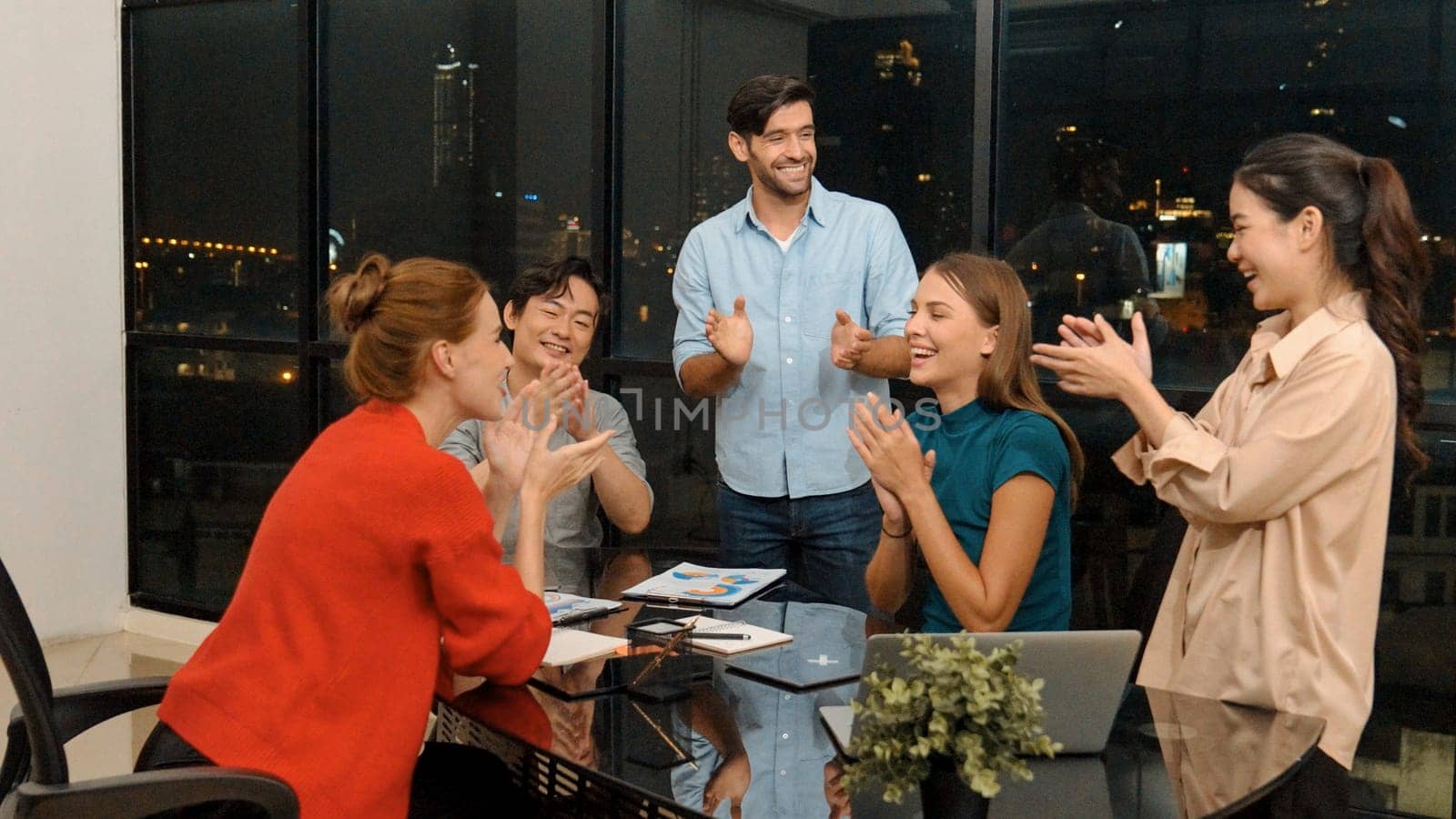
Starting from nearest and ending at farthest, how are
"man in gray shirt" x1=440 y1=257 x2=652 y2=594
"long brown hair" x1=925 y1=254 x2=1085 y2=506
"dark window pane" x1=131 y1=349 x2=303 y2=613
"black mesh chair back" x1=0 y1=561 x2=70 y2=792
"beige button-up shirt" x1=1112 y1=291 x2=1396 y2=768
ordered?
1. "black mesh chair back" x1=0 y1=561 x2=70 y2=792
2. "beige button-up shirt" x1=1112 y1=291 x2=1396 y2=768
3. "long brown hair" x1=925 y1=254 x2=1085 y2=506
4. "man in gray shirt" x1=440 y1=257 x2=652 y2=594
5. "dark window pane" x1=131 y1=349 x2=303 y2=613

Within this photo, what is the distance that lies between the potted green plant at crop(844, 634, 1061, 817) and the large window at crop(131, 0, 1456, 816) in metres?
1.18

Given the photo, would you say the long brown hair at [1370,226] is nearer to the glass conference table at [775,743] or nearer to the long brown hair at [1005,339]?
the long brown hair at [1005,339]

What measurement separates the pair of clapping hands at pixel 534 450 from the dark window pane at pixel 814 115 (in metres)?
1.59

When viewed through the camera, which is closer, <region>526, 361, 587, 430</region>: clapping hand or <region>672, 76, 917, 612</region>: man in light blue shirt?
<region>526, 361, 587, 430</region>: clapping hand

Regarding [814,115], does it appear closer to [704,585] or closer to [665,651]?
[704,585]

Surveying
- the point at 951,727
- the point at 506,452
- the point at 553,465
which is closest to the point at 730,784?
the point at 951,727

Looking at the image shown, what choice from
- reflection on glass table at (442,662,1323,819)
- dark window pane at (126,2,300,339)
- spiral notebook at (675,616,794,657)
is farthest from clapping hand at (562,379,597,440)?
dark window pane at (126,2,300,339)

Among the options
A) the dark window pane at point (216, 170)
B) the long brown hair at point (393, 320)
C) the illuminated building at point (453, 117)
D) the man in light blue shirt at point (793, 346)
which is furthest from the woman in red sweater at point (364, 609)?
the dark window pane at point (216, 170)

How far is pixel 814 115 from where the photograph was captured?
399 centimetres

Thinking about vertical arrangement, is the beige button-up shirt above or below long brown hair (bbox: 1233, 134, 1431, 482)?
below

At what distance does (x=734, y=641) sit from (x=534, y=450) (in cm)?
46

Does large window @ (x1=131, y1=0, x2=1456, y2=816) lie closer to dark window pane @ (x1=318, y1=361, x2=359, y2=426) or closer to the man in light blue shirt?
dark window pane @ (x1=318, y1=361, x2=359, y2=426)

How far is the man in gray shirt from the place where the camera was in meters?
2.98

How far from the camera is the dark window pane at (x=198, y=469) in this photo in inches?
210
